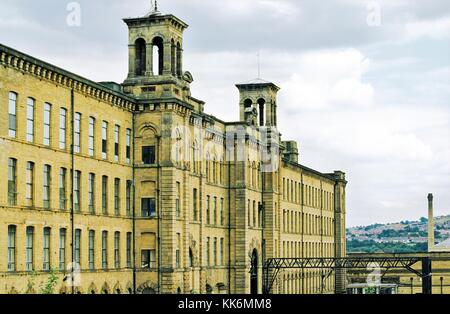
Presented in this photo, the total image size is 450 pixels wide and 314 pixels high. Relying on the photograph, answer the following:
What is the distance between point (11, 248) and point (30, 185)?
3522 mm

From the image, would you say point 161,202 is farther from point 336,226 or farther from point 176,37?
point 336,226

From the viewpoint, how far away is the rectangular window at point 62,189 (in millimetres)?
46438

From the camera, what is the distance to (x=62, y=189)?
153 ft

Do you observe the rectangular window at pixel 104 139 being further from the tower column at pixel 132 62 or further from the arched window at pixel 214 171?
the arched window at pixel 214 171

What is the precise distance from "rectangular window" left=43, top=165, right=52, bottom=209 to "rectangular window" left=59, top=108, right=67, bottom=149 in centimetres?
188

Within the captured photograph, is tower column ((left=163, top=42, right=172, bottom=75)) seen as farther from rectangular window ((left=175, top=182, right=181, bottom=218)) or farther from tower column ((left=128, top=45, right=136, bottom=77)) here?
rectangular window ((left=175, top=182, right=181, bottom=218))

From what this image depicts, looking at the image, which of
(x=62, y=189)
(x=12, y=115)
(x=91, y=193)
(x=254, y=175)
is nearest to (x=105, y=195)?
(x=91, y=193)

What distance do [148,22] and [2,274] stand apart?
22080 mm

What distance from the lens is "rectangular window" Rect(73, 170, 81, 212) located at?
4797 centimetres

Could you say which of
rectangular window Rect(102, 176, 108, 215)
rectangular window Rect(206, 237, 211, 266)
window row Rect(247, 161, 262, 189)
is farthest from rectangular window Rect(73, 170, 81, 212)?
window row Rect(247, 161, 262, 189)

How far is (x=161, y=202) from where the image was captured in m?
54.7
